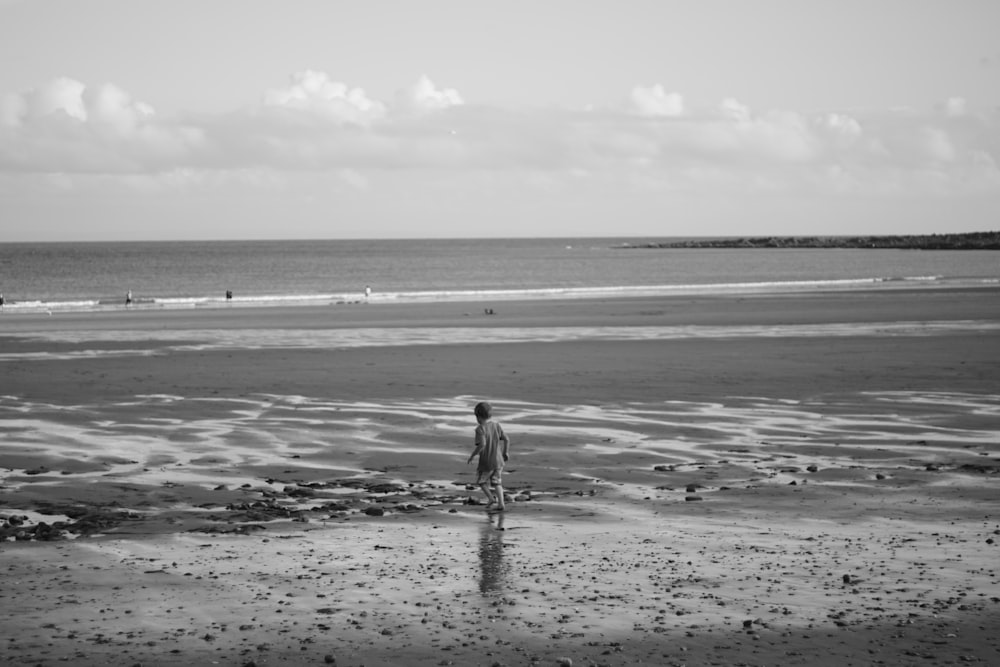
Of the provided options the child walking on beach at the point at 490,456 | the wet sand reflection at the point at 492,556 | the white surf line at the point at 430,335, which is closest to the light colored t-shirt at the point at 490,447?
the child walking on beach at the point at 490,456

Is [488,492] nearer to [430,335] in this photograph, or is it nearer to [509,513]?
[509,513]

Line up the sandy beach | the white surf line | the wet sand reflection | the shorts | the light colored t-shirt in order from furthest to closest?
the white surf line < the light colored t-shirt < the shorts < the wet sand reflection < the sandy beach

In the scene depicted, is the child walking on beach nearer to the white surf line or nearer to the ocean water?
the white surf line

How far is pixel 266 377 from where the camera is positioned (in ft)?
85.5

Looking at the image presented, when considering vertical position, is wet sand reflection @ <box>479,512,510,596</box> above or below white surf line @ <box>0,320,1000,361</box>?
below

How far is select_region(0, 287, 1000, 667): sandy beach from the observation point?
8102mm

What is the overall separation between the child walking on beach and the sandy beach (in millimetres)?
236

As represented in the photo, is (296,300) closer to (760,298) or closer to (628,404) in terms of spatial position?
(760,298)

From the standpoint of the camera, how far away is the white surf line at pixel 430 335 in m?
34.6

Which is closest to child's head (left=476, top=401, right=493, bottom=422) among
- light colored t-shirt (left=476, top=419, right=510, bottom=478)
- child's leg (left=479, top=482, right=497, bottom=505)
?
light colored t-shirt (left=476, top=419, right=510, bottom=478)

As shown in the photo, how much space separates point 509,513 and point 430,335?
2619 centimetres

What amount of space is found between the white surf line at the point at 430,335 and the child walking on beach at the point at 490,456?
21106 millimetres

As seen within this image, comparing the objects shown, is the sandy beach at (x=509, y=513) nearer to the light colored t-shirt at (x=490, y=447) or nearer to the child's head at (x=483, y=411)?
the light colored t-shirt at (x=490, y=447)

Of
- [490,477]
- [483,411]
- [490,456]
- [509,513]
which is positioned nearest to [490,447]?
[490,456]
